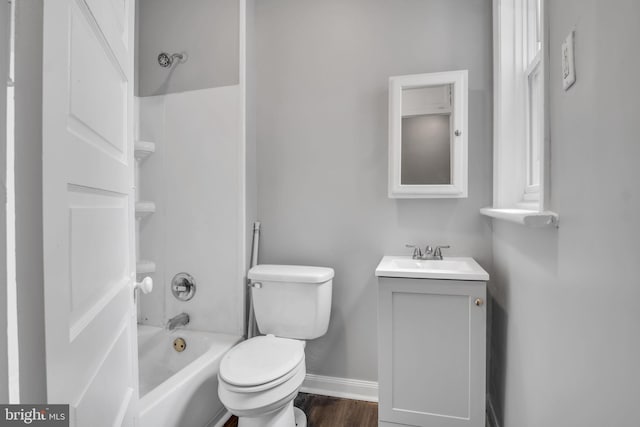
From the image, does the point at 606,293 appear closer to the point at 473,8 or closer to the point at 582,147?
the point at 582,147

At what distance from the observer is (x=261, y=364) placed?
1.36m

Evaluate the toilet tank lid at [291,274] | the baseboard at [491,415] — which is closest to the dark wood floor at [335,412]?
the baseboard at [491,415]

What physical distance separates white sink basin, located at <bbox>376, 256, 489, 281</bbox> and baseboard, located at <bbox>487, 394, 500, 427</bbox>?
2.35 feet

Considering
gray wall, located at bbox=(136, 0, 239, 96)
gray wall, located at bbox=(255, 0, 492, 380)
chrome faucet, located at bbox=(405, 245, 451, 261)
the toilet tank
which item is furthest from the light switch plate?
gray wall, located at bbox=(136, 0, 239, 96)

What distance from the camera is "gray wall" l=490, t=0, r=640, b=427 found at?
534 millimetres

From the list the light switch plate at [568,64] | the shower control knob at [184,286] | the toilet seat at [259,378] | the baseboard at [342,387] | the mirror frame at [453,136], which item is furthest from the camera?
the shower control knob at [184,286]

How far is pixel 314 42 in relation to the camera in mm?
1915

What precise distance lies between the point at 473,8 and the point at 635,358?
1.78 metres

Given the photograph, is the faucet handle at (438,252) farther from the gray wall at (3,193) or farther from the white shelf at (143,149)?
the white shelf at (143,149)

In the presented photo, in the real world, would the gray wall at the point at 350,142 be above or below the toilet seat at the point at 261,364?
above

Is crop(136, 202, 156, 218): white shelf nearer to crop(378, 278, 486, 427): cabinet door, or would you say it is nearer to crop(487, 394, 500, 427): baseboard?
crop(378, 278, 486, 427): cabinet door

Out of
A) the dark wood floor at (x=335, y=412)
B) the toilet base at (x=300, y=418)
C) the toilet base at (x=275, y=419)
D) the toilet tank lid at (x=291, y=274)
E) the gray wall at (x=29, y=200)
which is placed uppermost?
the gray wall at (x=29, y=200)

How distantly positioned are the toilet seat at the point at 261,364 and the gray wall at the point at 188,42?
1.47 metres

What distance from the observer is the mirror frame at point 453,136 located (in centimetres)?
161
